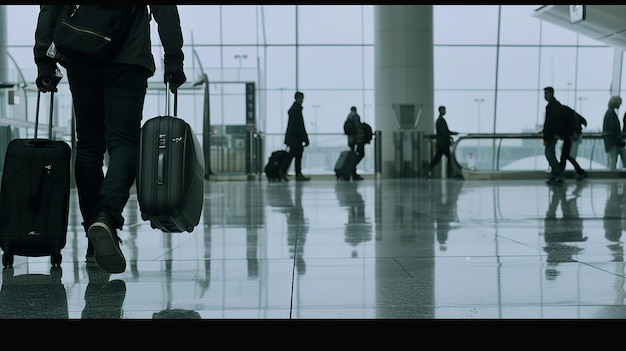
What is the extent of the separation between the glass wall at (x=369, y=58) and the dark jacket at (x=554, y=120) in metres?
14.0

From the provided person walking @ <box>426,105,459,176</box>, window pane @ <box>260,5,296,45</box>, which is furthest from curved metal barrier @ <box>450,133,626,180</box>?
window pane @ <box>260,5,296,45</box>

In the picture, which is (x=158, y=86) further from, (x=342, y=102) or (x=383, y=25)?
(x=342, y=102)

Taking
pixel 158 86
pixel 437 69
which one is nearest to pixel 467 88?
pixel 437 69

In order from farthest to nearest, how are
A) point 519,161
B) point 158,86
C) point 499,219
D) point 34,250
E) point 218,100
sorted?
1. point 519,161
2. point 218,100
3. point 158,86
4. point 499,219
5. point 34,250

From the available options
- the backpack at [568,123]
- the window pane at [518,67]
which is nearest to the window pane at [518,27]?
the window pane at [518,67]

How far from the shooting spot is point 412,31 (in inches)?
1054

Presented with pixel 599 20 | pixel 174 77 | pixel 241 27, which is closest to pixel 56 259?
pixel 174 77

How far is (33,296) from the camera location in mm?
3170

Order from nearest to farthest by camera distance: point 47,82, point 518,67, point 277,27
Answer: point 47,82, point 277,27, point 518,67

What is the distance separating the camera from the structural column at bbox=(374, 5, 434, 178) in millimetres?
26625

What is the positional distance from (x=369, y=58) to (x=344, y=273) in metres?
27.9

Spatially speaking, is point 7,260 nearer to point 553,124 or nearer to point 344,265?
point 344,265
